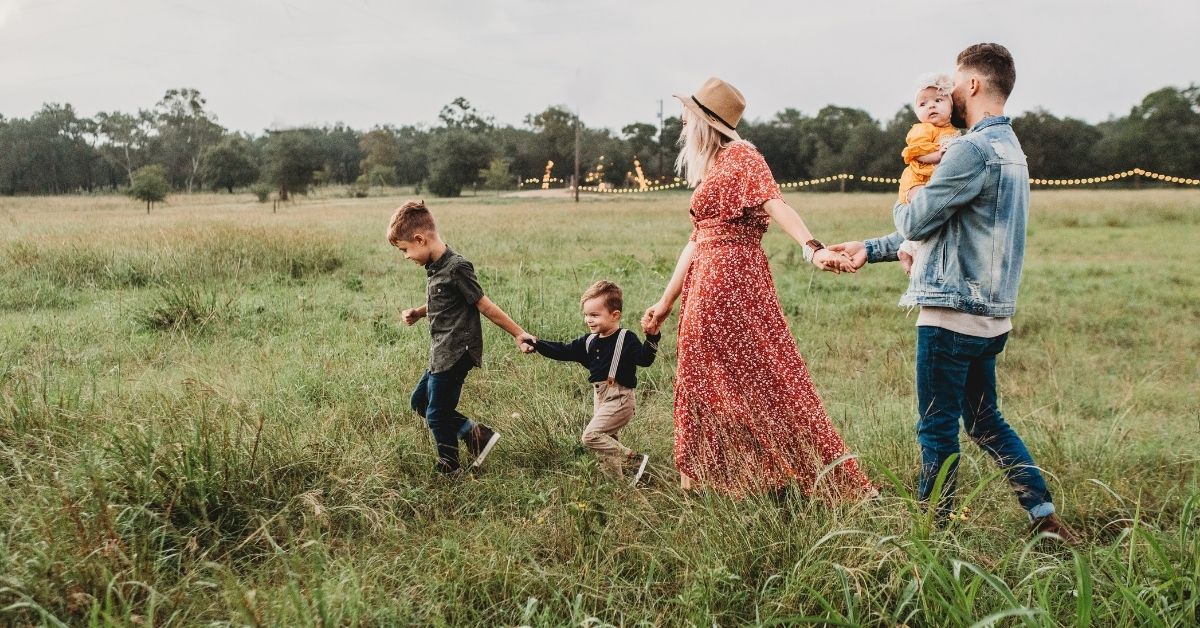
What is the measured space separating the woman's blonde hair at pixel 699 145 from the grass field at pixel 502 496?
1.54 metres

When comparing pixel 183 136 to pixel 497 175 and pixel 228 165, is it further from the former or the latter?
pixel 497 175

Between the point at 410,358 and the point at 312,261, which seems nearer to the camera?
the point at 410,358

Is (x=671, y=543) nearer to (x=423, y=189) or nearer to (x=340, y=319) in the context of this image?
(x=340, y=319)

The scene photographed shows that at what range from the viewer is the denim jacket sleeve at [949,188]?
A: 277 cm

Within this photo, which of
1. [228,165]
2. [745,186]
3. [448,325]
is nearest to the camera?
[745,186]

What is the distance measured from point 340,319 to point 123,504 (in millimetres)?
4850

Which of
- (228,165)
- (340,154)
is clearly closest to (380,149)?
(340,154)

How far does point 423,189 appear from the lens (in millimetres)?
63719

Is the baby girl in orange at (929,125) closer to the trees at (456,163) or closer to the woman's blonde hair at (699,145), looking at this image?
the woman's blonde hair at (699,145)

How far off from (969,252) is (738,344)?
3.47 ft

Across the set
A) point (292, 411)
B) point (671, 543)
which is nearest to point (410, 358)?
point (292, 411)

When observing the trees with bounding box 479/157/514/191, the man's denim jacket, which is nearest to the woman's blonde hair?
the man's denim jacket

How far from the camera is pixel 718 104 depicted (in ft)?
11.3

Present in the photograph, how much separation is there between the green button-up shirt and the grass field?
605mm
